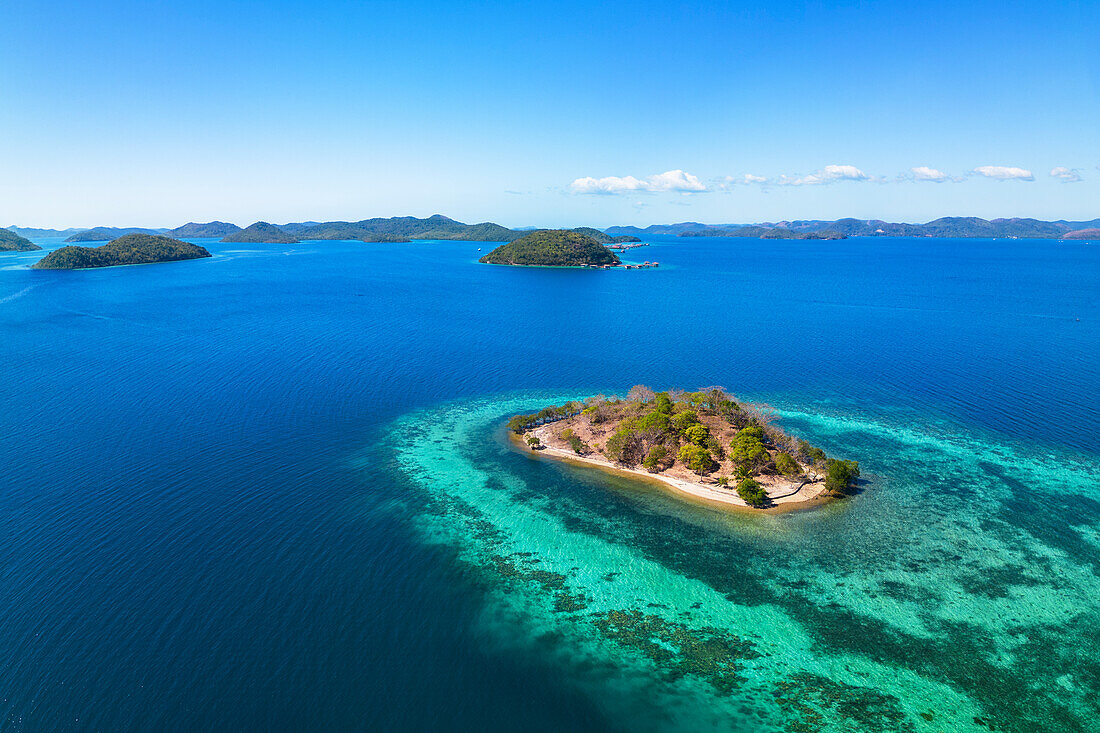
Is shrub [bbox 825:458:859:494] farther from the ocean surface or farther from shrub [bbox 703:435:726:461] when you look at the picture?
shrub [bbox 703:435:726:461]

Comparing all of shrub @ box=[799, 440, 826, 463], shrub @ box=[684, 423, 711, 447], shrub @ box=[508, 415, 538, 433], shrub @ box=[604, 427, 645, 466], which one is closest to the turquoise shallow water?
shrub @ box=[604, 427, 645, 466]

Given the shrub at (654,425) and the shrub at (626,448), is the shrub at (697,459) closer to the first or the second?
the shrub at (654,425)

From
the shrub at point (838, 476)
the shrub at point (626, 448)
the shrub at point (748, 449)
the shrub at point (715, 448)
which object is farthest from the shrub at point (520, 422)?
the shrub at point (838, 476)

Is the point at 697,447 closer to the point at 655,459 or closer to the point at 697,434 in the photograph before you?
the point at 697,434

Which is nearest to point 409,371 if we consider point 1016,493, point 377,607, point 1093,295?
point 377,607

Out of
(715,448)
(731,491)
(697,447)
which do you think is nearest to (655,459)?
(697,447)

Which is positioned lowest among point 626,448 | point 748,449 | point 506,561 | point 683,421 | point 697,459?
point 506,561

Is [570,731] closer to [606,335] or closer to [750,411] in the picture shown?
[750,411]
